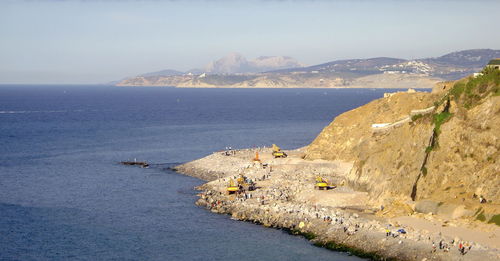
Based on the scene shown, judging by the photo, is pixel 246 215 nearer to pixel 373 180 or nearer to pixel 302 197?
pixel 302 197

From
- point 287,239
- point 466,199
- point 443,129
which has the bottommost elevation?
point 287,239

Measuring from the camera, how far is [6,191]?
71750 millimetres

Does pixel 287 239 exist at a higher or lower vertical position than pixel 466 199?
lower

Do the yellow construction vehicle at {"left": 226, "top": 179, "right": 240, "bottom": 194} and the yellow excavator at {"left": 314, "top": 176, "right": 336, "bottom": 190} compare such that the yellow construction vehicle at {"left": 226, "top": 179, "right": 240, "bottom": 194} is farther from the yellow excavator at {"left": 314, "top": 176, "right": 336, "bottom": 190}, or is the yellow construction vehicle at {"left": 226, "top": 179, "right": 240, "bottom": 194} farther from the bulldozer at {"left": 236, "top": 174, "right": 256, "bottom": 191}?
the yellow excavator at {"left": 314, "top": 176, "right": 336, "bottom": 190}

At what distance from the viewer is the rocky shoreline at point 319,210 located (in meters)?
46.5

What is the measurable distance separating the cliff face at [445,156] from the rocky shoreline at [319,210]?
8.97ft

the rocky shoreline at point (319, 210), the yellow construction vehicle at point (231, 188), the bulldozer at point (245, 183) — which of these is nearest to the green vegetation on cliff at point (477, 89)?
the rocky shoreline at point (319, 210)

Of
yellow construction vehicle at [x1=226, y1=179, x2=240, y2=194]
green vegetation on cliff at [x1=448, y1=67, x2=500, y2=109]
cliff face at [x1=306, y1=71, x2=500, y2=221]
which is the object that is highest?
green vegetation on cliff at [x1=448, y1=67, x2=500, y2=109]

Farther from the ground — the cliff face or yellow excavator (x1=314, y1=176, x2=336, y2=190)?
the cliff face

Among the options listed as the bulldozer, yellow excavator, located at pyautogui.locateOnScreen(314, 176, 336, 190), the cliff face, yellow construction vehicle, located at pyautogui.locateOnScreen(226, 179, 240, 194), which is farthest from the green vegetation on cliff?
yellow construction vehicle, located at pyautogui.locateOnScreen(226, 179, 240, 194)

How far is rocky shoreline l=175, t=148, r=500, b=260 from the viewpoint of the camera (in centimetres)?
4650

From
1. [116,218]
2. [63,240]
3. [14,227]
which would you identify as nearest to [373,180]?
[116,218]

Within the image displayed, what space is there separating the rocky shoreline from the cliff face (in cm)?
273

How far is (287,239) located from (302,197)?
12318 millimetres
